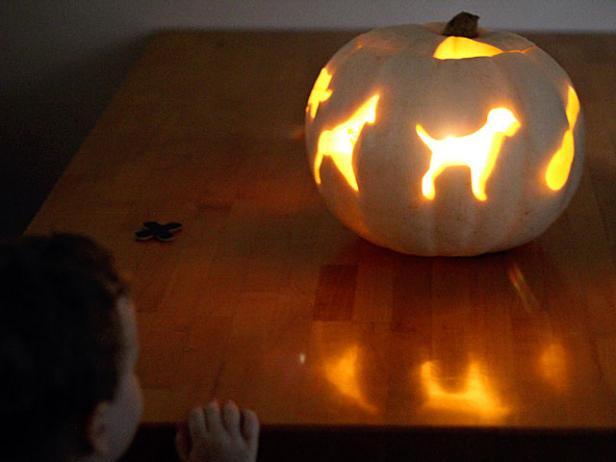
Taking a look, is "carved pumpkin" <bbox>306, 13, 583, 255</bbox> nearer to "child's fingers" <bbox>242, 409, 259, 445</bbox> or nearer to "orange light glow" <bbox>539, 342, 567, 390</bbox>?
"orange light glow" <bbox>539, 342, 567, 390</bbox>

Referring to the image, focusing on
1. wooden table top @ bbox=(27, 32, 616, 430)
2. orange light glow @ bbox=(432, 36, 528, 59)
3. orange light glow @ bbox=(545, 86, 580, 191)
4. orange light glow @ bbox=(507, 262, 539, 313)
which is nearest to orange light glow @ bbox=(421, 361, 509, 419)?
wooden table top @ bbox=(27, 32, 616, 430)

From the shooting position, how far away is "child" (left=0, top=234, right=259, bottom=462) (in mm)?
704

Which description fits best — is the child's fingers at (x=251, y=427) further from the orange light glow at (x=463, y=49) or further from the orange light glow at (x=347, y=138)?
the orange light glow at (x=463, y=49)

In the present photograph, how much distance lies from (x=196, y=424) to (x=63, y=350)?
22 centimetres

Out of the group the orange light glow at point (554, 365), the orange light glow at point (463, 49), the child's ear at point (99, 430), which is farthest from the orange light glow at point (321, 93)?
the child's ear at point (99, 430)

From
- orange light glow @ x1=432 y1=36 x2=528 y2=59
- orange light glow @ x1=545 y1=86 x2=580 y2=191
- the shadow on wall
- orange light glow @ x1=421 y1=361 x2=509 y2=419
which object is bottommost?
the shadow on wall

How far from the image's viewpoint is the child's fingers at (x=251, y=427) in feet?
2.93

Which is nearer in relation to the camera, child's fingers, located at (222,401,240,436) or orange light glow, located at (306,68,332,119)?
child's fingers, located at (222,401,240,436)

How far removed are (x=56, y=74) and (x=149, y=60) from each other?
31 centimetres

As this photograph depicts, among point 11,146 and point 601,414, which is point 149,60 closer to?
point 11,146

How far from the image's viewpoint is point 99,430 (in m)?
0.77

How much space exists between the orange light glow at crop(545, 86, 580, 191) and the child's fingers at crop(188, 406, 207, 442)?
41cm

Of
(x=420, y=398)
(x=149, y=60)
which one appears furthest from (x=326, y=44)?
(x=420, y=398)

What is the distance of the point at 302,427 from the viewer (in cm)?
89
